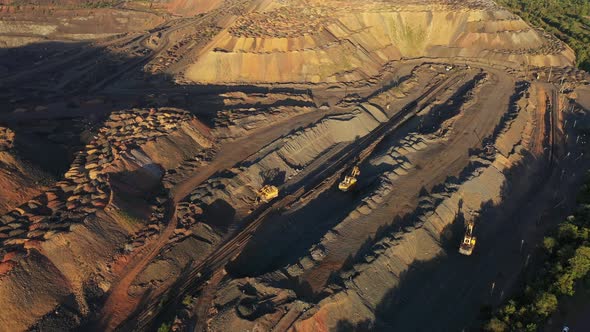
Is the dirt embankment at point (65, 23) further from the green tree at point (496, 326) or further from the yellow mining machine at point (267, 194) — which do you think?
the green tree at point (496, 326)

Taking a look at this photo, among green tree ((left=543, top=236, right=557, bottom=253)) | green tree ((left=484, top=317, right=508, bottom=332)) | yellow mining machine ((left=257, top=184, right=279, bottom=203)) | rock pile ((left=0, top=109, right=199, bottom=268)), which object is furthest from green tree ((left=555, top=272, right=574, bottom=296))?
rock pile ((left=0, top=109, right=199, bottom=268))

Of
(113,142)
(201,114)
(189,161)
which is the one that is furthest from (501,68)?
(113,142)

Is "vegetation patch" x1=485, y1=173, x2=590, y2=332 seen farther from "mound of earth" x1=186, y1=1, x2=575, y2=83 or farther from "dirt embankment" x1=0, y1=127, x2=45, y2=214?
"mound of earth" x1=186, y1=1, x2=575, y2=83

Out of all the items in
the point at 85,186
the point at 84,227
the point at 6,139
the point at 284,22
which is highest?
the point at 284,22

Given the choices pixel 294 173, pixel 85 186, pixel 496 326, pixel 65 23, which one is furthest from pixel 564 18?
pixel 65 23

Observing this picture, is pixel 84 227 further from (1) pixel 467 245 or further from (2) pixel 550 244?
(2) pixel 550 244

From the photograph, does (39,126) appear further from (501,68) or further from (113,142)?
(501,68)

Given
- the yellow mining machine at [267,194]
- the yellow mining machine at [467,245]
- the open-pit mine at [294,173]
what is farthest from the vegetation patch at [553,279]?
the yellow mining machine at [267,194]

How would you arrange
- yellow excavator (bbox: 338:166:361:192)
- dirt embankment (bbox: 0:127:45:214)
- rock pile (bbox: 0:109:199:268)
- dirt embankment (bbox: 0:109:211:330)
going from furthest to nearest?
yellow excavator (bbox: 338:166:361:192), dirt embankment (bbox: 0:127:45:214), rock pile (bbox: 0:109:199:268), dirt embankment (bbox: 0:109:211:330)
